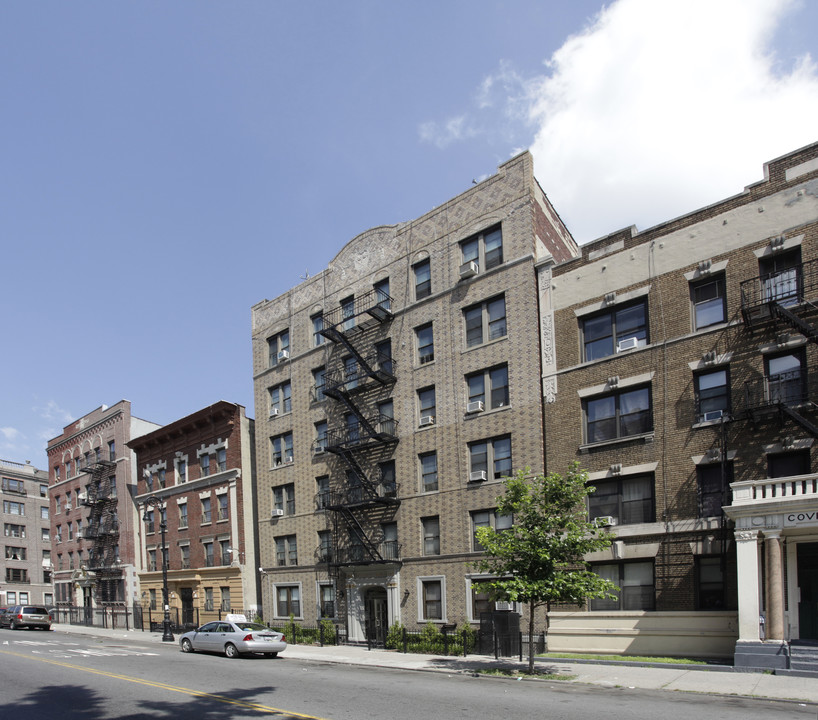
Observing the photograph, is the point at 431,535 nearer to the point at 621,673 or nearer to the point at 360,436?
the point at 360,436

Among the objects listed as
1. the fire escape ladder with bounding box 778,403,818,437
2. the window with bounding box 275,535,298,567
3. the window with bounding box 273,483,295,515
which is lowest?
the window with bounding box 275,535,298,567

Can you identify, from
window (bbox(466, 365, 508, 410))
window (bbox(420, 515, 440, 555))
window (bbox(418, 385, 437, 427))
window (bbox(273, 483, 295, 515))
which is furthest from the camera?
window (bbox(273, 483, 295, 515))

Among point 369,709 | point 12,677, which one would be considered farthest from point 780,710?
point 12,677

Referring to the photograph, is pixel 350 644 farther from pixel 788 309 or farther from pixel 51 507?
pixel 51 507

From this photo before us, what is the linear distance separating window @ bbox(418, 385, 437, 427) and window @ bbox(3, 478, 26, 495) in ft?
210

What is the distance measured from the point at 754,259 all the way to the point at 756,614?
10.7m

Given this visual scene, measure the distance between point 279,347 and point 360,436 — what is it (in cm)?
933

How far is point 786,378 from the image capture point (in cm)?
2105

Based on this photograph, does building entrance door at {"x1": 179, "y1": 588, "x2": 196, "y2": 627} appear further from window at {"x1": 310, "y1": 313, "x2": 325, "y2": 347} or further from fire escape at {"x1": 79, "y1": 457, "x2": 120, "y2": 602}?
window at {"x1": 310, "y1": 313, "x2": 325, "y2": 347}

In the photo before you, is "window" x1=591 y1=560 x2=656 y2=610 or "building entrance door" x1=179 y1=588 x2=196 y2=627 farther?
"building entrance door" x1=179 y1=588 x2=196 y2=627

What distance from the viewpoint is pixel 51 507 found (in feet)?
200

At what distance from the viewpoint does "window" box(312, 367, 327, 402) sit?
35844 millimetres

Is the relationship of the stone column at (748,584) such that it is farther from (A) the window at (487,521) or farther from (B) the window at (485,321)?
(B) the window at (485,321)

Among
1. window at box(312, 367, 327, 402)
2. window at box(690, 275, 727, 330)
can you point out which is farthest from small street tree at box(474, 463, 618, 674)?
window at box(312, 367, 327, 402)
